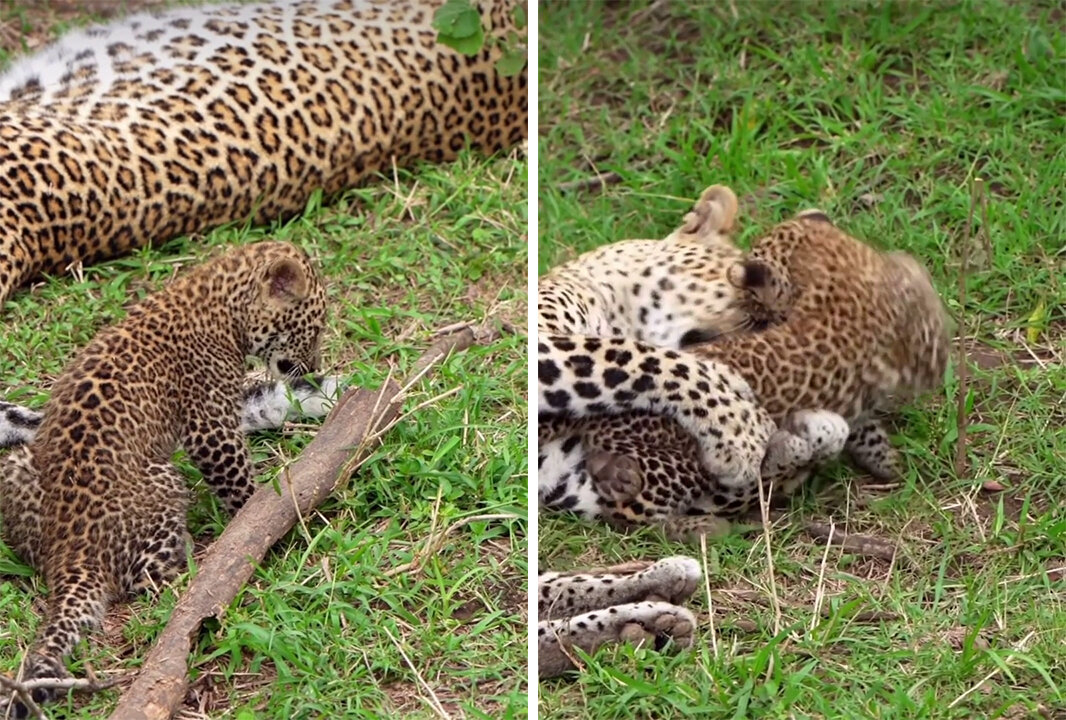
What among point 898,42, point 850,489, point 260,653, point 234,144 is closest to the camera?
point 850,489

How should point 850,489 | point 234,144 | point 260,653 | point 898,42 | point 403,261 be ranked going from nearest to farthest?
point 850,489 < point 260,653 < point 898,42 < point 403,261 < point 234,144

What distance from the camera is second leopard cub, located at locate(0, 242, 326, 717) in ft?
9.89

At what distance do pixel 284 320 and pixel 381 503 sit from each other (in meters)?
0.38

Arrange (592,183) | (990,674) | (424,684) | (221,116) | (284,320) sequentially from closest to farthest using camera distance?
(990,674), (424,684), (592,183), (284,320), (221,116)

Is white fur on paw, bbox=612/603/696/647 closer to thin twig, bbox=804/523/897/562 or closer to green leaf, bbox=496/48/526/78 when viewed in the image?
thin twig, bbox=804/523/897/562

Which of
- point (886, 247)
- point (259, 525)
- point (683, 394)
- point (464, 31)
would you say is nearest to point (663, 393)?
point (683, 394)

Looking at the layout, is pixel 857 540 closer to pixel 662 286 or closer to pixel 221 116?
pixel 662 286

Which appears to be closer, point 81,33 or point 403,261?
point 403,261

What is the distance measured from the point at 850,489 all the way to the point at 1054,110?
81cm

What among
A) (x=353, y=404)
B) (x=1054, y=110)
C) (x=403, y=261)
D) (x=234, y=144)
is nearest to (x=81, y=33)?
(x=234, y=144)

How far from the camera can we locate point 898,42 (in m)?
3.22

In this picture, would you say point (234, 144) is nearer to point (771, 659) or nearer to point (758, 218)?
point (758, 218)

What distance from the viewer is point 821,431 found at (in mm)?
2789

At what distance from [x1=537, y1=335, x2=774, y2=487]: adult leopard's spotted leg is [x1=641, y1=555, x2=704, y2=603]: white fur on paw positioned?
14 cm
